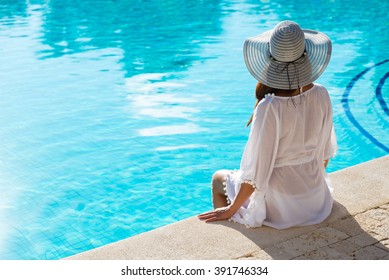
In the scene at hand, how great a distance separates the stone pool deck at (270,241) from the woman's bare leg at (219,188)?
0.87ft

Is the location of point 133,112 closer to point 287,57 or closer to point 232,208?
point 232,208

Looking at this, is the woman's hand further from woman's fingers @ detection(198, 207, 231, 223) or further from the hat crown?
the hat crown

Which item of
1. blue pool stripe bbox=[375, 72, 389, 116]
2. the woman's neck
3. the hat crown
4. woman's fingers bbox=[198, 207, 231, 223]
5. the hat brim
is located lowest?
blue pool stripe bbox=[375, 72, 389, 116]

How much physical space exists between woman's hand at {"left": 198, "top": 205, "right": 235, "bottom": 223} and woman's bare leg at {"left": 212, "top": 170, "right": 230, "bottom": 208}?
19cm

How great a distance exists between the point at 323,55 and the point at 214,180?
1.04m

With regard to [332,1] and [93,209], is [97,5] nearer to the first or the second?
[332,1]

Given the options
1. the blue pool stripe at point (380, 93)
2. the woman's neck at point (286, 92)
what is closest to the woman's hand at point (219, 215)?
the woman's neck at point (286, 92)

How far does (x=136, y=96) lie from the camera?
771 centimetres

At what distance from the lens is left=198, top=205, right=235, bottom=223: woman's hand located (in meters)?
3.46

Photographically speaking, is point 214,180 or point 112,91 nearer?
point 214,180

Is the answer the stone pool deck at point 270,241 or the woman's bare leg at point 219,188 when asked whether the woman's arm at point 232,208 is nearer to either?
the stone pool deck at point 270,241

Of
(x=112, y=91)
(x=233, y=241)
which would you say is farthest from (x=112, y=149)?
(x=233, y=241)

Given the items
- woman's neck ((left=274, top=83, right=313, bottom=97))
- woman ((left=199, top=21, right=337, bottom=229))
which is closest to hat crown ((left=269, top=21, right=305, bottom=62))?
woman ((left=199, top=21, right=337, bottom=229))
